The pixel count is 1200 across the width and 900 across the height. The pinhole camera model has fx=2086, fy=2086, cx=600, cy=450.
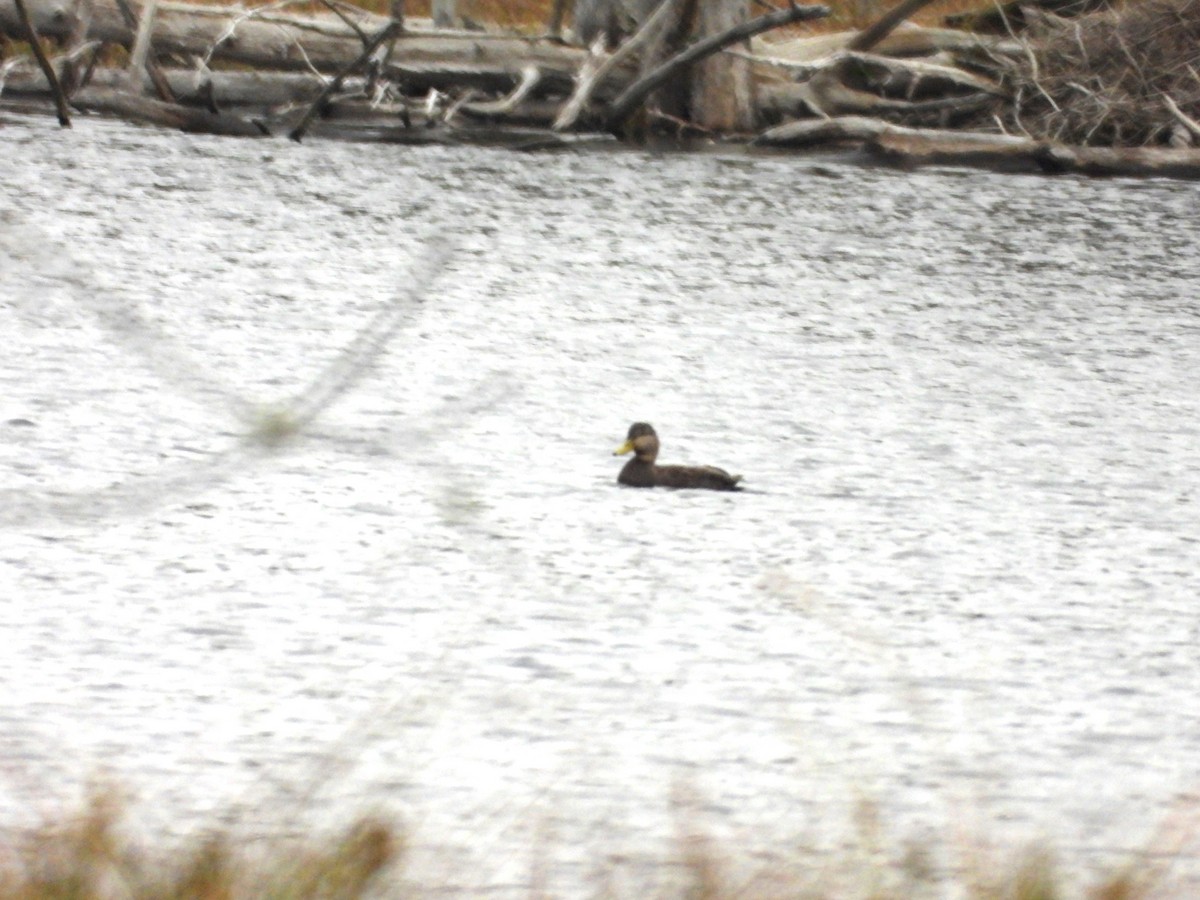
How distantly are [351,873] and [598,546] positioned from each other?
2.37 meters

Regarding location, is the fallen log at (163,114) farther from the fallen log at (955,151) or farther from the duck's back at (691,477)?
the duck's back at (691,477)

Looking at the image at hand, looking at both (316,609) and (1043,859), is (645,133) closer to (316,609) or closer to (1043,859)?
(316,609)

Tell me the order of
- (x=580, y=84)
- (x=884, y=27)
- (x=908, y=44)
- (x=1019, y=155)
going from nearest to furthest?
(x=1019, y=155) → (x=580, y=84) → (x=884, y=27) → (x=908, y=44)

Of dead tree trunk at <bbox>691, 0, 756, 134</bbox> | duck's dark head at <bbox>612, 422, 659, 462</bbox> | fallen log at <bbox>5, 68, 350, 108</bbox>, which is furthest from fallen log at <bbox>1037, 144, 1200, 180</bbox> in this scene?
duck's dark head at <bbox>612, 422, 659, 462</bbox>

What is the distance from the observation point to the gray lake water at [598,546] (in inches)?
124

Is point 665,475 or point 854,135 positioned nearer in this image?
point 665,475

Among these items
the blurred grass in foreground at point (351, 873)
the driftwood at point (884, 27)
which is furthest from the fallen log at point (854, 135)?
the blurred grass in foreground at point (351, 873)

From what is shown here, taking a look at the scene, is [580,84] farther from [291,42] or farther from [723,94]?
[291,42]

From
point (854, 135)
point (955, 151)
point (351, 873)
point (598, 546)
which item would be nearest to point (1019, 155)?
point (955, 151)

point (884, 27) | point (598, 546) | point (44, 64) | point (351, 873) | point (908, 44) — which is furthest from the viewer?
point (908, 44)

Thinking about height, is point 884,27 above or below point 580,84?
above

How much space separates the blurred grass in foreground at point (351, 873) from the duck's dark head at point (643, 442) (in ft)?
8.60

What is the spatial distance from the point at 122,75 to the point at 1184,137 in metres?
6.95

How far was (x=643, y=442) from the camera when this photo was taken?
5.43m
